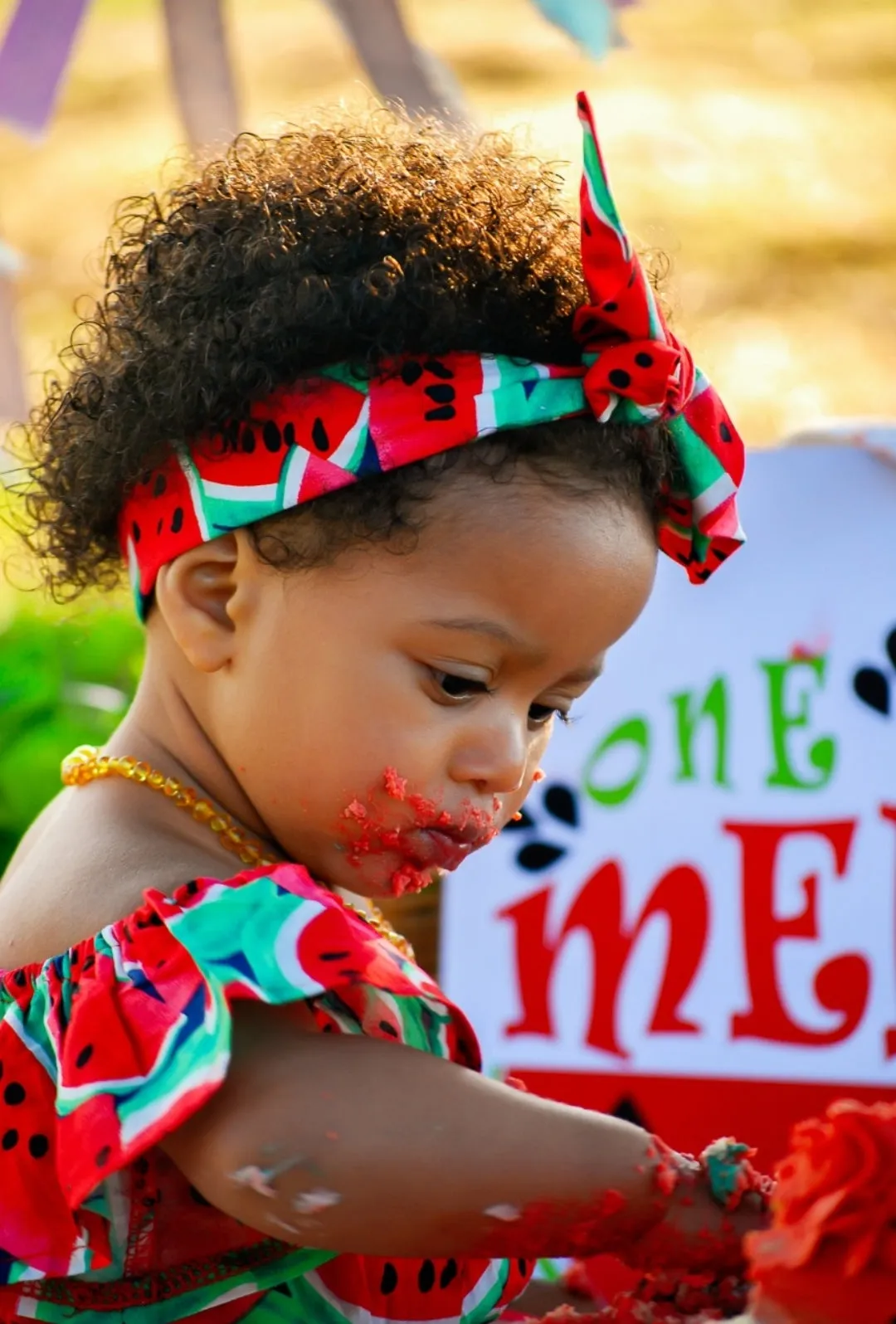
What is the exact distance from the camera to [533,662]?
125 cm

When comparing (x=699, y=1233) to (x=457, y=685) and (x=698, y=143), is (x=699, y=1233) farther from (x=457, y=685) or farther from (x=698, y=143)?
(x=698, y=143)

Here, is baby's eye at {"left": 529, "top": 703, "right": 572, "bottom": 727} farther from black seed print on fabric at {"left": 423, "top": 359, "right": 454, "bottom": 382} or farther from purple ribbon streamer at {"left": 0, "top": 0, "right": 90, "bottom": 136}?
purple ribbon streamer at {"left": 0, "top": 0, "right": 90, "bottom": 136}

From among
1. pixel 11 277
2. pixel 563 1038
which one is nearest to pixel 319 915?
pixel 563 1038

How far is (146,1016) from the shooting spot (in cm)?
110

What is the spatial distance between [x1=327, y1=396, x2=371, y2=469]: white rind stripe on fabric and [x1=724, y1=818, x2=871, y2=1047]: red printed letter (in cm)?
105

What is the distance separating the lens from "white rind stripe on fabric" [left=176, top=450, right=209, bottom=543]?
130cm

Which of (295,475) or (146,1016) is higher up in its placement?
(295,475)

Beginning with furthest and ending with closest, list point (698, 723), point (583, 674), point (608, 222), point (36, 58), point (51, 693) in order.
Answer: point (36, 58), point (51, 693), point (698, 723), point (583, 674), point (608, 222)

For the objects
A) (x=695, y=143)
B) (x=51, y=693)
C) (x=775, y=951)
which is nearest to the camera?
(x=775, y=951)

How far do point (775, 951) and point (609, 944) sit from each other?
199 millimetres

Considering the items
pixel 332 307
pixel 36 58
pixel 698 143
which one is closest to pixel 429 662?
pixel 332 307

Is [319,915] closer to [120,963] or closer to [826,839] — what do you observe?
[120,963]

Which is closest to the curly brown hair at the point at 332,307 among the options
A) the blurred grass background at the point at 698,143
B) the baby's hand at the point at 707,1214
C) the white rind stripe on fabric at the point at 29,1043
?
the white rind stripe on fabric at the point at 29,1043

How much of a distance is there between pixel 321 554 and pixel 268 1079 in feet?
1.25
